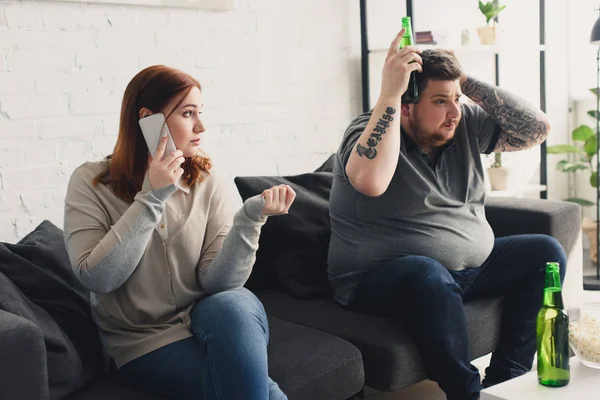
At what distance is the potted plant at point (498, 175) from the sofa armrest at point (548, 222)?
106cm

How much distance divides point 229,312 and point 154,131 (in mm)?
470

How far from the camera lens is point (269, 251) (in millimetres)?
2494

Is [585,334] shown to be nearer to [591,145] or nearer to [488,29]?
[488,29]

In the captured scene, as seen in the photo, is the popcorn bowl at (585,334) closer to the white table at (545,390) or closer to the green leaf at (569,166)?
the white table at (545,390)

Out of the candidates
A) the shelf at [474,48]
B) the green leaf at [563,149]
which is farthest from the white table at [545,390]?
the green leaf at [563,149]

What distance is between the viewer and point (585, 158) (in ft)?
14.5

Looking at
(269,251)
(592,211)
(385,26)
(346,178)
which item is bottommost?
(592,211)

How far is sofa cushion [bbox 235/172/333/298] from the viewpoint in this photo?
244 centimetres

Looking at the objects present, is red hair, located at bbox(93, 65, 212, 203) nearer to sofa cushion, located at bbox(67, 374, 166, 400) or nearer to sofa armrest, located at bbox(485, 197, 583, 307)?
sofa cushion, located at bbox(67, 374, 166, 400)

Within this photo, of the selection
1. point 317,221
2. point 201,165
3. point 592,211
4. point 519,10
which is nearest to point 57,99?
point 201,165

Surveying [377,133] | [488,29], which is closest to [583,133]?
[488,29]

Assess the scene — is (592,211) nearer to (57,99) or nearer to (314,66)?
(314,66)

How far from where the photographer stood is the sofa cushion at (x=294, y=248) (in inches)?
96.1

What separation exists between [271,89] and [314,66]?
0.89ft
